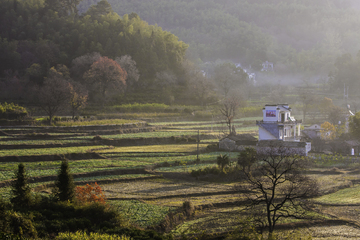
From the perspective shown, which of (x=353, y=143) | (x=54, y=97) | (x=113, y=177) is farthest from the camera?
(x=54, y=97)

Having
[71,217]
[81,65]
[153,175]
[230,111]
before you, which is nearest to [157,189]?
[153,175]

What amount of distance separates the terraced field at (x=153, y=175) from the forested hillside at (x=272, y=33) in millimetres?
100329

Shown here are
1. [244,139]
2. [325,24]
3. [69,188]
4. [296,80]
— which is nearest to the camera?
[69,188]

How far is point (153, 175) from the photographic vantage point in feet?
93.6

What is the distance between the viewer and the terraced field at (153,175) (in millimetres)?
18766

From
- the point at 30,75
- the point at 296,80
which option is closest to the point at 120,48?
the point at 30,75

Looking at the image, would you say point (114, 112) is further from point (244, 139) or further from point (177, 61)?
point (177, 61)

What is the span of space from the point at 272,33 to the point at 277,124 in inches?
6457

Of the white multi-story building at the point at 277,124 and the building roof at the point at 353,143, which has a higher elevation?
the white multi-story building at the point at 277,124

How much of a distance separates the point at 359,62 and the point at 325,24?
101067mm

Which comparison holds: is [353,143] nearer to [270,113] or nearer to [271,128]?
[271,128]

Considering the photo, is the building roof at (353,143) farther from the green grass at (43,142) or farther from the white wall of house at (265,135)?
the green grass at (43,142)

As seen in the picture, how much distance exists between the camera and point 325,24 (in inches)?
7224

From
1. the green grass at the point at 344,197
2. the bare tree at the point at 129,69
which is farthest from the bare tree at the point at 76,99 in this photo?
the green grass at the point at 344,197
